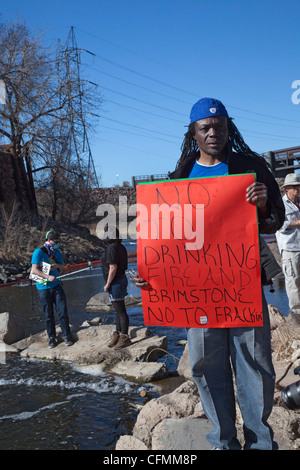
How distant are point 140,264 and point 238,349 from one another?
82 cm

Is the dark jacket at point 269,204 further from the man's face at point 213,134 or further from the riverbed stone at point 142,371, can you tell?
the riverbed stone at point 142,371

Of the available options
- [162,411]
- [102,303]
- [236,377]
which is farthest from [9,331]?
[236,377]

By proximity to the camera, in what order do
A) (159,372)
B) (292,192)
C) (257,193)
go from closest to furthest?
(257,193), (159,372), (292,192)

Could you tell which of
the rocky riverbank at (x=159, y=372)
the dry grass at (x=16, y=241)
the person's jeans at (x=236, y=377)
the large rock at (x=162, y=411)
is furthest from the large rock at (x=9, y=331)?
the dry grass at (x=16, y=241)

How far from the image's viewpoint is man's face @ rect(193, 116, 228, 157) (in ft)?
9.39

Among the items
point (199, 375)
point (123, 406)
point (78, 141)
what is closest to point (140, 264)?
point (199, 375)

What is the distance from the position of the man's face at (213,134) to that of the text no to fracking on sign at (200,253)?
0.19m

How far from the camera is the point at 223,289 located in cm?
293

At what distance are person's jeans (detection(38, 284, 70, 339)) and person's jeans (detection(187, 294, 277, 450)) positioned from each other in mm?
4756

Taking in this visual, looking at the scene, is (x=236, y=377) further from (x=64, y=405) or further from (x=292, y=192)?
(x=292, y=192)

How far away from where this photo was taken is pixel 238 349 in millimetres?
2725

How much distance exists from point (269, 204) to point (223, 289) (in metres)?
0.59

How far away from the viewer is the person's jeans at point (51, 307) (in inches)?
288
